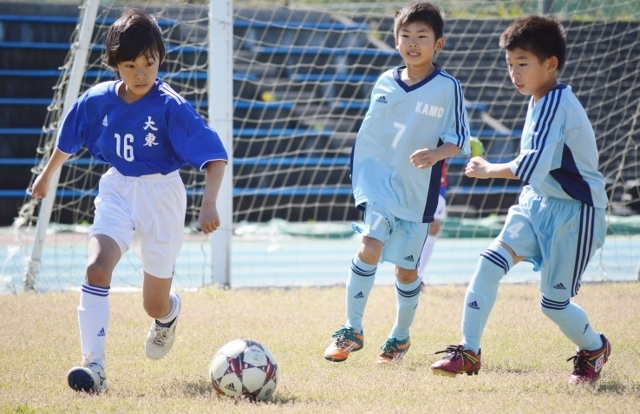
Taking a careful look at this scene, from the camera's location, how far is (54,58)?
44.1 feet

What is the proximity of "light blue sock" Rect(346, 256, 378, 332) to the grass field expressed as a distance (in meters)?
0.21

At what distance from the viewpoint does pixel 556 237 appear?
386 centimetres

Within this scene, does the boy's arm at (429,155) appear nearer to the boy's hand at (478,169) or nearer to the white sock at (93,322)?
the boy's hand at (478,169)

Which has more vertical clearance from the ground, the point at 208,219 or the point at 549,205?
the point at 549,205

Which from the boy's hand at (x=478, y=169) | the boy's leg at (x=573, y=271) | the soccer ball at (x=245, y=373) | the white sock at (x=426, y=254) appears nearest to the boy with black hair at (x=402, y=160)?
the boy's hand at (x=478, y=169)

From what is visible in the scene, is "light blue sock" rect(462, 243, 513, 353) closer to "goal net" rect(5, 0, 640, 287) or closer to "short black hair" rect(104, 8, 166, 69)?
"short black hair" rect(104, 8, 166, 69)

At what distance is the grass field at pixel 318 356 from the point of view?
341cm

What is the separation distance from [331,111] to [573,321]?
32.3ft

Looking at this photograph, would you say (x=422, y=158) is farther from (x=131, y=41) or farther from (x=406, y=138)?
(x=131, y=41)

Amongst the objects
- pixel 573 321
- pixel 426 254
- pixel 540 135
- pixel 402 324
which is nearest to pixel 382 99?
pixel 540 135

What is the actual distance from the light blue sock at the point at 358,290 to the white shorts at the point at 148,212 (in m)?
0.94

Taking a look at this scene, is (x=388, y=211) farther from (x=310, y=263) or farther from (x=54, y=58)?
(x=54, y=58)

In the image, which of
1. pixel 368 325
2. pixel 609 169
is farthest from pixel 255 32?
pixel 368 325

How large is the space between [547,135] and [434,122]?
2.76 feet
